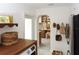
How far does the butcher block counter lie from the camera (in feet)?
4.23

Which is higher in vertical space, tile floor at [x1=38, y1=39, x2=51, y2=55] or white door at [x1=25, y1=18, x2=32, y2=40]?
white door at [x1=25, y1=18, x2=32, y2=40]

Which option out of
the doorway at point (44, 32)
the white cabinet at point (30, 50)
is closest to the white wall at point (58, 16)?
the doorway at point (44, 32)

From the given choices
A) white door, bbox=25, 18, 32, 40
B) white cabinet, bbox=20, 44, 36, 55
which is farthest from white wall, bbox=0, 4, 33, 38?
white cabinet, bbox=20, 44, 36, 55

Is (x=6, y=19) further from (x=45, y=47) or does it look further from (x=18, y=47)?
(x=45, y=47)

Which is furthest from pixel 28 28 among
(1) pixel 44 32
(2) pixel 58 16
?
(2) pixel 58 16

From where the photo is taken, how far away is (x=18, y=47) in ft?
4.28

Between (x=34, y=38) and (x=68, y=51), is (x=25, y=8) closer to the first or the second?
(x=34, y=38)

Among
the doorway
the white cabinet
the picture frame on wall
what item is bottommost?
the white cabinet

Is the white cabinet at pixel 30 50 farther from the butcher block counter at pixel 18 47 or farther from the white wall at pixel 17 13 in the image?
the white wall at pixel 17 13

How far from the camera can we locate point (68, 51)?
1.34 m

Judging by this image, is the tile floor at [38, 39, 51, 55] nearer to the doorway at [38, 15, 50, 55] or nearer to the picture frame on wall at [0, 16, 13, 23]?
the doorway at [38, 15, 50, 55]
